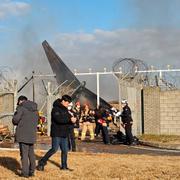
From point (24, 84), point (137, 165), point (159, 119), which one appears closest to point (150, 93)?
point (159, 119)

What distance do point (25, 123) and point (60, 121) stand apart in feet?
3.06

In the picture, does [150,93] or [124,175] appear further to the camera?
[150,93]

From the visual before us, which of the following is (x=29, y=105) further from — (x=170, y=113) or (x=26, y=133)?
(x=170, y=113)

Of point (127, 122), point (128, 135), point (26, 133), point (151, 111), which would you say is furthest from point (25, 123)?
point (151, 111)

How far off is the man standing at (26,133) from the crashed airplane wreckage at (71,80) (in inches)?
772

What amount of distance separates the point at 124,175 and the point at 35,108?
2.26m

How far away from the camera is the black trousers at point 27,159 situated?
10.7 metres

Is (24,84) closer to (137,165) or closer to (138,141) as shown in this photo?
(138,141)

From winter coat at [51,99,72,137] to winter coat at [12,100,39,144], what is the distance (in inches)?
26.1

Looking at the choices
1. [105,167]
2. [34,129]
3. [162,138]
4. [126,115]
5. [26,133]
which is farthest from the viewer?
[162,138]

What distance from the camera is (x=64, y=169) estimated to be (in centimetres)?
1160

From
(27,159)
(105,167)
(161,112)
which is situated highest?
(161,112)

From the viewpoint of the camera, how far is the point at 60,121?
11.5 metres

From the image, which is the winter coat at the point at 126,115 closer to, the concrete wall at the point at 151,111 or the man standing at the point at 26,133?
the concrete wall at the point at 151,111
